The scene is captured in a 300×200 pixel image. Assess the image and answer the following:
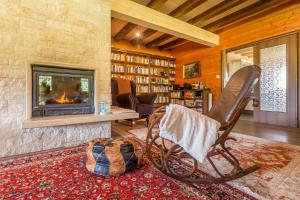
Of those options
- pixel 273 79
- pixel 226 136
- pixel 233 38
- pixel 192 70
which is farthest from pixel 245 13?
pixel 226 136

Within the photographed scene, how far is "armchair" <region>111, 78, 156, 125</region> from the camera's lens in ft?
11.0

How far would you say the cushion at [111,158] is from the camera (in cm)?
138

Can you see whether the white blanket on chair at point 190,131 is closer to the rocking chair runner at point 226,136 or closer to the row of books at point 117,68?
the rocking chair runner at point 226,136

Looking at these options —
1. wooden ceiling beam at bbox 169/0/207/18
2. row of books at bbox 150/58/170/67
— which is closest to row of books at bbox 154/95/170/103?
row of books at bbox 150/58/170/67

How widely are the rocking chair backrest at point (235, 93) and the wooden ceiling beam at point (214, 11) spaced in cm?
248

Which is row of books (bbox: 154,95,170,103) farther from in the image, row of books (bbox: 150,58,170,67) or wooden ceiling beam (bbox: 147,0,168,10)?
wooden ceiling beam (bbox: 147,0,168,10)

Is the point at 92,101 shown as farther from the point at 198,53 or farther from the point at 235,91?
the point at 198,53

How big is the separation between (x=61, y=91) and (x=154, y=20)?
7.53 feet

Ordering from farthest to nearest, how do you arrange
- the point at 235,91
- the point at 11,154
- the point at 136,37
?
1. the point at 136,37
2. the point at 11,154
3. the point at 235,91

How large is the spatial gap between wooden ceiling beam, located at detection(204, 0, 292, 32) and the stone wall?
3.03m

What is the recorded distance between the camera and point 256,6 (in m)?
3.46

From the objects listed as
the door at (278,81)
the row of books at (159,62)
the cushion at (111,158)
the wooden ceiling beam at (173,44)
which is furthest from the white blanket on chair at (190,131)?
the row of books at (159,62)

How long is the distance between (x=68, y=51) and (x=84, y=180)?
1768 mm

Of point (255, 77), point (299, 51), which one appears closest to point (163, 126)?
point (255, 77)
